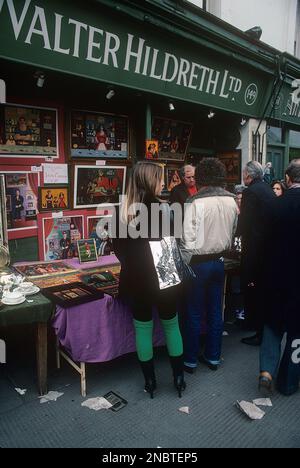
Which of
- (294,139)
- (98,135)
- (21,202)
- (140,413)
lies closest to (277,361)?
(140,413)

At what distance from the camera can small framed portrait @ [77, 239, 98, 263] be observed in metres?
4.25

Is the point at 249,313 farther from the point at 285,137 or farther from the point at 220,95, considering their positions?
the point at 285,137

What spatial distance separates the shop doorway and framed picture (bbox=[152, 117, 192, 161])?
238 cm

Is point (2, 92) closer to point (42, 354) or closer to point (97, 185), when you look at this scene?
point (97, 185)

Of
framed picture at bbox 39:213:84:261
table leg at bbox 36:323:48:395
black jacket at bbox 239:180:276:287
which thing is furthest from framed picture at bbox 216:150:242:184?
table leg at bbox 36:323:48:395

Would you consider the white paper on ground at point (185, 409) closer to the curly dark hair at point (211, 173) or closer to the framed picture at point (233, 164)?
the curly dark hair at point (211, 173)

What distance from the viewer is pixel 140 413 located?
2.88 meters

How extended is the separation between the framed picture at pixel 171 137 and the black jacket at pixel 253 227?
2130 mm

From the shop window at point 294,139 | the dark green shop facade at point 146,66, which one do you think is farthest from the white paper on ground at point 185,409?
the shop window at point 294,139

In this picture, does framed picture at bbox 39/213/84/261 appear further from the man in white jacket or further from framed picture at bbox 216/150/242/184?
framed picture at bbox 216/150/242/184

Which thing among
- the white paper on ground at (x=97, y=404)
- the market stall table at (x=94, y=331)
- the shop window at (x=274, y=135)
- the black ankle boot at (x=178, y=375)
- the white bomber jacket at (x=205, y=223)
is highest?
the shop window at (x=274, y=135)

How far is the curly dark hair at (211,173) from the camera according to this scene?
3.30 meters

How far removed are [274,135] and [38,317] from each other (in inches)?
258

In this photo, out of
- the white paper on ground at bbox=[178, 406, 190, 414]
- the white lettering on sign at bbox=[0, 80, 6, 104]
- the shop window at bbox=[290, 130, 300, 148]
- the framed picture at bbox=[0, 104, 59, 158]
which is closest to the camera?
the white paper on ground at bbox=[178, 406, 190, 414]
